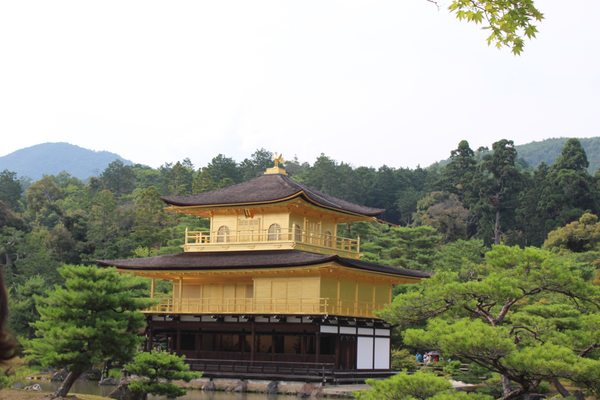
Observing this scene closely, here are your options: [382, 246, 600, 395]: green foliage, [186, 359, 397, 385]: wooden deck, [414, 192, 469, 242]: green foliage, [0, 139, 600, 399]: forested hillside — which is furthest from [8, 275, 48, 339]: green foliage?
[414, 192, 469, 242]: green foliage

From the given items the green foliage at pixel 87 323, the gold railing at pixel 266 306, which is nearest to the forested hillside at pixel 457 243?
the green foliage at pixel 87 323

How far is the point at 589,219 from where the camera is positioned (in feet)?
181

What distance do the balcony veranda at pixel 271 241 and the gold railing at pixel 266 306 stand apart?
2.39 meters

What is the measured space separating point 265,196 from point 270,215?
0.91 meters

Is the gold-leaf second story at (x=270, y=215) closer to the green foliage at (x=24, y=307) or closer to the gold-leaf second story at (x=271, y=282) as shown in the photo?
the gold-leaf second story at (x=271, y=282)

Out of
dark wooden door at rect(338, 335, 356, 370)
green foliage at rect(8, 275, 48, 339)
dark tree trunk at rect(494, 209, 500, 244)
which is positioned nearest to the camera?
dark wooden door at rect(338, 335, 356, 370)

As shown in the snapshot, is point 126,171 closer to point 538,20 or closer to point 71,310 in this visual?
point 71,310

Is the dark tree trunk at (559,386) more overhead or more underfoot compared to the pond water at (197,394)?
more overhead

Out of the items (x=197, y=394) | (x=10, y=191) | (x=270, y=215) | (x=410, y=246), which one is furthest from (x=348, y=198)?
(x=197, y=394)

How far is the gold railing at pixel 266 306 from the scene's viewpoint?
33344 mm

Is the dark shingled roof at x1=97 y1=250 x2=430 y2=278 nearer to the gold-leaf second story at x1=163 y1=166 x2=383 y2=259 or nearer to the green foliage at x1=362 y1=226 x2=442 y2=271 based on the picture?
the gold-leaf second story at x1=163 y1=166 x2=383 y2=259

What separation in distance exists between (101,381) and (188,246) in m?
6.98

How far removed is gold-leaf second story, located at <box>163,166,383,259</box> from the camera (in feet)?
118

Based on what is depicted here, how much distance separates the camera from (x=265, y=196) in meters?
36.5
